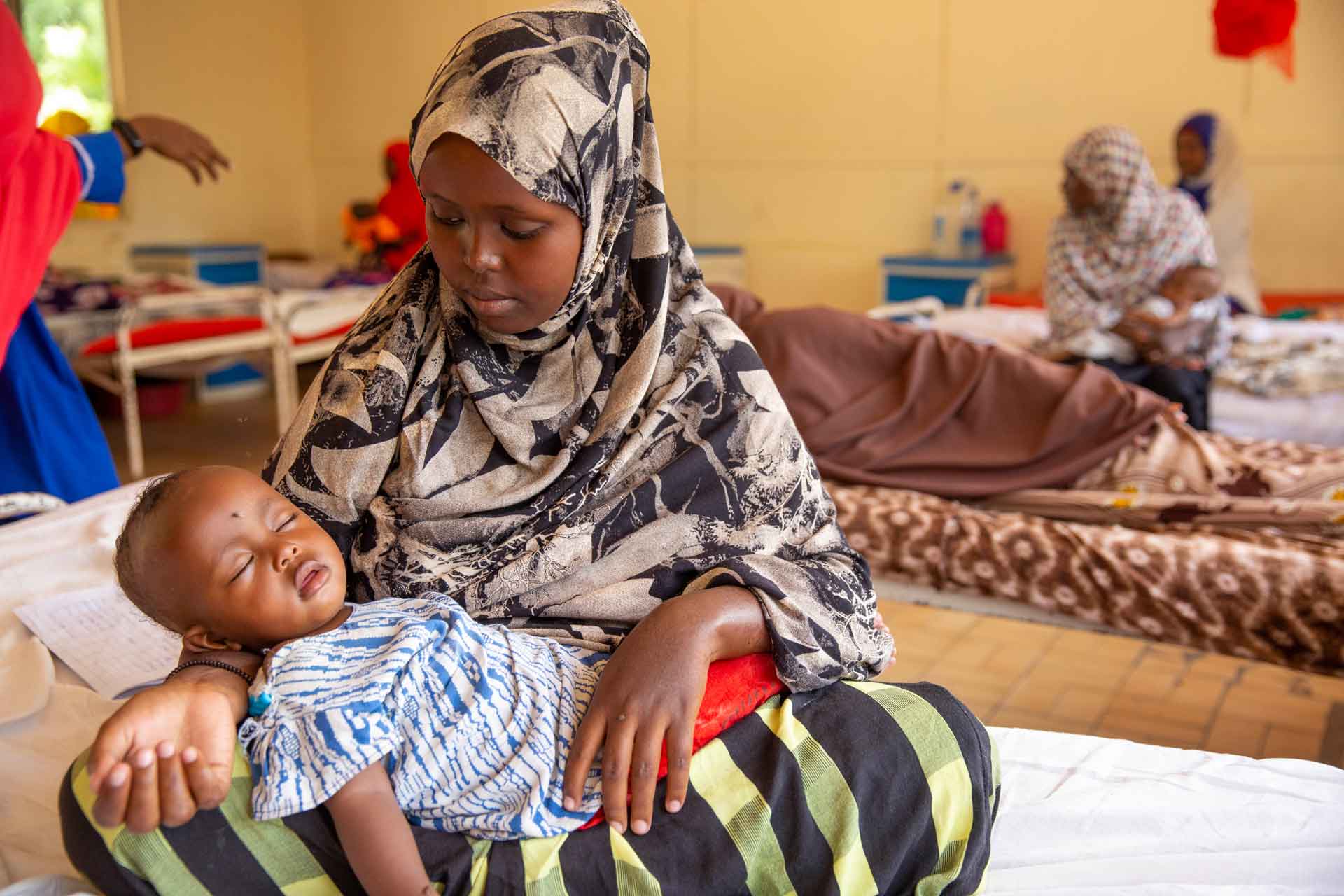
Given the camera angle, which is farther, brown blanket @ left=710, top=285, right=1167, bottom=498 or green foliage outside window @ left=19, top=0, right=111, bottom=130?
green foliage outside window @ left=19, top=0, right=111, bottom=130

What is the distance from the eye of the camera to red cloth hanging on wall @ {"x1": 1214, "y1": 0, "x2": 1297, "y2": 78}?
14.5ft

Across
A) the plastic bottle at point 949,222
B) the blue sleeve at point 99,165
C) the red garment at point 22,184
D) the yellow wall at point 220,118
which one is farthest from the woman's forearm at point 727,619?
the yellow wall at point 220,118

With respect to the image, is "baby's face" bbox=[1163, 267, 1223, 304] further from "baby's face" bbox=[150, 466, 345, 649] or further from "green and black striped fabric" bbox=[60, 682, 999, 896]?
"baby's face" bbox=[150, 466, 345, 649]

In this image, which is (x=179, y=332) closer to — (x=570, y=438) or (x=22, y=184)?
(x=22, y=184)

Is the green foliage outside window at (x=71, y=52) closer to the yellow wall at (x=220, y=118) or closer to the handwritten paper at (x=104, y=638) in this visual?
the yellow wall at (x=220, y=118)

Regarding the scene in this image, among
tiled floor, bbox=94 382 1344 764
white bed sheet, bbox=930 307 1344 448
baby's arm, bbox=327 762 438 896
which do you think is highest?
baby's arm, bbox=327 762 438 896

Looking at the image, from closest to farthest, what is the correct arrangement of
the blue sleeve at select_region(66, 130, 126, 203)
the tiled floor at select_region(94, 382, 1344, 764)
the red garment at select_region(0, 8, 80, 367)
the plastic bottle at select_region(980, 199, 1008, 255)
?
Result: 1. the red garment at select_region(0, 8, 80, 367)
2. the blue sleeve at select_region(66, 130, 126, 203)
3. the tiled floor at select_region(94, 382, 1344, 764)
4. the plastic bottle at select_region(980, 199, 1008, 255)

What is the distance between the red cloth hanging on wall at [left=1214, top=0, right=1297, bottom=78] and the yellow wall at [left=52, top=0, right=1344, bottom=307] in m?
0.90

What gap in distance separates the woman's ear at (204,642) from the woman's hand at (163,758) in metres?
0.09

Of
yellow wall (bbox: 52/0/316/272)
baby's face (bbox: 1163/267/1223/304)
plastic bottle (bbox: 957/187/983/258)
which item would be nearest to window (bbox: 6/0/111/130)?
yellow wall (bbox: 52/0/316/272)

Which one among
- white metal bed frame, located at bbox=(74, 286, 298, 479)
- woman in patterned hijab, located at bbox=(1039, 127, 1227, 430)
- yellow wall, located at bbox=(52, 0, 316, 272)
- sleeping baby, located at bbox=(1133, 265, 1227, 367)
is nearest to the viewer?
sleeping baby, located at bbox=(1133, 265, 1227, 367)

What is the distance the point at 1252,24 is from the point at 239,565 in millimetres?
4725

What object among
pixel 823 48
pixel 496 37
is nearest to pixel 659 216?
pixel 496 37

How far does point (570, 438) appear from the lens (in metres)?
1.27
